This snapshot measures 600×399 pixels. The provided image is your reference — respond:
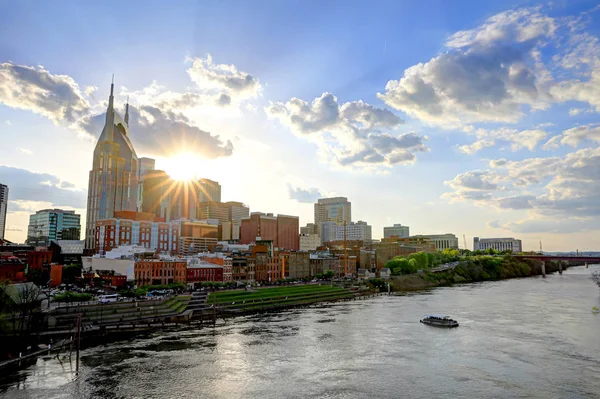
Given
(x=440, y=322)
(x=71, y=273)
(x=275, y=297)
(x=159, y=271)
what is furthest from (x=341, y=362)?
(x=71, y=273)

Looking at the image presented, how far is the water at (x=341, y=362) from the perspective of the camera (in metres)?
47.1

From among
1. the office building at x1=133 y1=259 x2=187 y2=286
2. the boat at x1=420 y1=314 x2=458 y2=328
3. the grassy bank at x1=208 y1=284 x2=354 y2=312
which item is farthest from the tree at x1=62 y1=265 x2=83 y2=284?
the boat at x1=420 y1=314 x2=458 y2=328

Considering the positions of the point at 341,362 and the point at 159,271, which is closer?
the point at 341,362

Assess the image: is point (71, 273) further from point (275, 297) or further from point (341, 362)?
point (341, 362)

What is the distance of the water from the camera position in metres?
47.1

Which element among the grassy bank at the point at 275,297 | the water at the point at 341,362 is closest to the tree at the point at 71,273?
the grassy bank at the point at 275,297

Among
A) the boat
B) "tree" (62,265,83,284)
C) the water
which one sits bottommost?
the water

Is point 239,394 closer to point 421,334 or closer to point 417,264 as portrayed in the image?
point 421,334

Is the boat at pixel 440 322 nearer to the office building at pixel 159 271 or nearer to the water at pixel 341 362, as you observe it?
the water at pixel 341 362

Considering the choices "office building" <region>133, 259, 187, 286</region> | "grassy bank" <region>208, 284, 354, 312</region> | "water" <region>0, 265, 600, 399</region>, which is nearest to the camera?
"water" <region>0, 265, 600, 399</region>

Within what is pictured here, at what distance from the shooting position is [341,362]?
57562mm

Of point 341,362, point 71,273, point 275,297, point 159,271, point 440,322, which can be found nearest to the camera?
point 341,362

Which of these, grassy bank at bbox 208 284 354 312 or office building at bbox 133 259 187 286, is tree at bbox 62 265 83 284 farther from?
grassy bank at bbox 208 284 354 312

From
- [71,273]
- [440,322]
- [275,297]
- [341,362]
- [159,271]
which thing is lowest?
[341,362]
